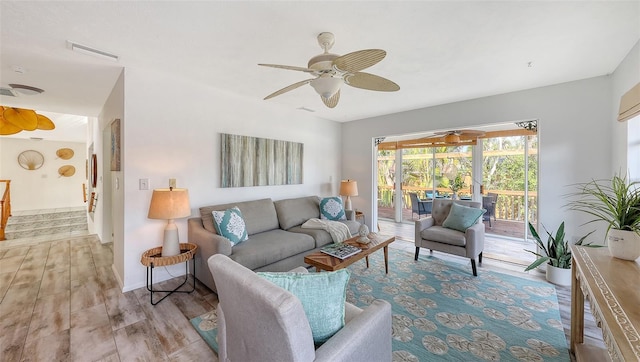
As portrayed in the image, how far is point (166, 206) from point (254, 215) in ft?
3.74

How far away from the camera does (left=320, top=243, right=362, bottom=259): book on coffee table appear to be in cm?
256

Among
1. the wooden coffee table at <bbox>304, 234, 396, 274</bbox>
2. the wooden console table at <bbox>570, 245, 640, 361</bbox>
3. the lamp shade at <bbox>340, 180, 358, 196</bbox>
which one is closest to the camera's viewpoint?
the wooden console table at <bbox>570, 245, 640, 361</bbox>

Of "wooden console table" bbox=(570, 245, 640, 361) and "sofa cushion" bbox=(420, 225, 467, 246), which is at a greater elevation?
"wooden console table" bbox=(570, 245, 640, 361)

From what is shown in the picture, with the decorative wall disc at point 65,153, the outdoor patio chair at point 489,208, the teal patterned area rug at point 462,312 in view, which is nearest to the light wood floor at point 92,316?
the teal patterned area rug at point 462,312

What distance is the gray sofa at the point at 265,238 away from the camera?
258 cm

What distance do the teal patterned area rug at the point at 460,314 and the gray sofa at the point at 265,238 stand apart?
2.01 ft

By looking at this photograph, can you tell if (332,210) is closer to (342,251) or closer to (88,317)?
(342,251)

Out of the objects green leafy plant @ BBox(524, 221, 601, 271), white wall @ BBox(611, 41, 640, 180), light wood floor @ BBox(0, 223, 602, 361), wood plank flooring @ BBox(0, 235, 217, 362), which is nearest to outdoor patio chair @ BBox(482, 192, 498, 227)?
light wood floor @ BBox(0, 223, 602, 361)

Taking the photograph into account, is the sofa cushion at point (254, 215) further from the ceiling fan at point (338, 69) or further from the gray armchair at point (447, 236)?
the gray armchair at point (447, 236)

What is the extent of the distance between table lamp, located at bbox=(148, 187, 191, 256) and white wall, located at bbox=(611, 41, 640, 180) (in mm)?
4408

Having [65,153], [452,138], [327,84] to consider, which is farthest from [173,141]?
[65,153]

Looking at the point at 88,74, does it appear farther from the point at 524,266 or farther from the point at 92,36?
the point at 524,266

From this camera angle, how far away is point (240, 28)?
6.33ft

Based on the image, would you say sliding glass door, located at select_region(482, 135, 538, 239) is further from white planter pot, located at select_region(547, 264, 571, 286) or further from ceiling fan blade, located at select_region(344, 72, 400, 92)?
ceiling fan blade, located at select_region(344, 72, 400, 92)
